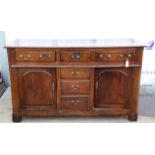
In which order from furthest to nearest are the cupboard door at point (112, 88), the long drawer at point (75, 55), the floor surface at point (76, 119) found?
the floor surface at point (76, 119) → the cupboard door at point (112, 88) → the long drawer at point (75, 55)

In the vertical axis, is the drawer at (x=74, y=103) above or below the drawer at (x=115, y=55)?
below

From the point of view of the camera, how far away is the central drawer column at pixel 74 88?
2.18 metres

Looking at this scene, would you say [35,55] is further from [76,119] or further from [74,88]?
[76,119]

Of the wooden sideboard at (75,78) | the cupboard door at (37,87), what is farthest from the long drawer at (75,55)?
the cupboard door at (37,87)

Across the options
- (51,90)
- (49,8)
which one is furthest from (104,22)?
(51,90)

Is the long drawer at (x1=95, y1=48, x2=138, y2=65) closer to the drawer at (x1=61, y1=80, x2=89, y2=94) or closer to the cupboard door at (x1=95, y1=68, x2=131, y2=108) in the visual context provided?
the cupboard door at (x1=95, y1=68, x2=131, y2=108)

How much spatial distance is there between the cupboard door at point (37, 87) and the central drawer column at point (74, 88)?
0.08m

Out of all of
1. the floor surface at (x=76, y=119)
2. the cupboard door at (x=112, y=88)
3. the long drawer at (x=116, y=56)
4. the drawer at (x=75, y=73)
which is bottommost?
the floor surface at (x=76, y=119)

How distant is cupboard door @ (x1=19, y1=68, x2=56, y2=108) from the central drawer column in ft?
0.26

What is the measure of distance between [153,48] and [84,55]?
1201 mm

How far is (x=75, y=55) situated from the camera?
212 centimetres

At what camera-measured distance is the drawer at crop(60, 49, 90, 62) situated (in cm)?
211

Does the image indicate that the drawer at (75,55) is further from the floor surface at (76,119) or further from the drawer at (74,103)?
the floor surface at (76,119)

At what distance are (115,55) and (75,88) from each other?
494 mm
